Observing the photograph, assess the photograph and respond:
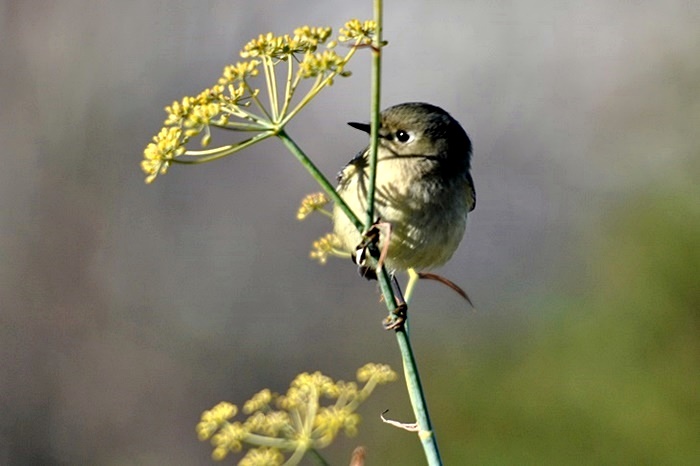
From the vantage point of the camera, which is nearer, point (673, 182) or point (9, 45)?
point (673, 182)

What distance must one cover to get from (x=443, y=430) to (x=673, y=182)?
6.77ft

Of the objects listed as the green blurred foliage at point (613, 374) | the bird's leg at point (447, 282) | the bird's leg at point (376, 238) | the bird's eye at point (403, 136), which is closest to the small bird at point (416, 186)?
the bird's eye at point (403, 136)

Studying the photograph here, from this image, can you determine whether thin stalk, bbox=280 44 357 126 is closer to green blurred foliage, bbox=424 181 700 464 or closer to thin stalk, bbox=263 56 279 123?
thin stalk, bbox=263 56 279 123

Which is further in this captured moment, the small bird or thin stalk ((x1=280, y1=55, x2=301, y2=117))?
the small bird

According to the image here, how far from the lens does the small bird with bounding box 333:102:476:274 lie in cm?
261

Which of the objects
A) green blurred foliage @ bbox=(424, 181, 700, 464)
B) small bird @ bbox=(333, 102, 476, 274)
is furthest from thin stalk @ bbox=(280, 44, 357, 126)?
green blurred foliage @ bbox=(424, 181, 700, 464)

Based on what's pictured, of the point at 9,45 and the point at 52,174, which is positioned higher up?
the point at 9,45

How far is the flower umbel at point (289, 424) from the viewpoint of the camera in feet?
4.53

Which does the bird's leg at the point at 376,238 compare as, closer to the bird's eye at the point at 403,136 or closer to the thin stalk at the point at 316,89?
the thin stalk at the point at 316,89

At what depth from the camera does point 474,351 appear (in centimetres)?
654

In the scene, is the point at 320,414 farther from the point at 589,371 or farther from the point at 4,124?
the point at 4,124

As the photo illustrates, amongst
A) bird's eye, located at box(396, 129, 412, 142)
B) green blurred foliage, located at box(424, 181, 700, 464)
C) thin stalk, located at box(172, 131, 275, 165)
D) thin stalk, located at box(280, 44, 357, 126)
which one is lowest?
green blurred foliage, located at box(424, 181, 700, 464)

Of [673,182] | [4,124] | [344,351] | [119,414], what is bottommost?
[119,414]

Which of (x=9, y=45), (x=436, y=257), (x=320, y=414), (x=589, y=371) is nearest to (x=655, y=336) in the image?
(x=589, y=371)
